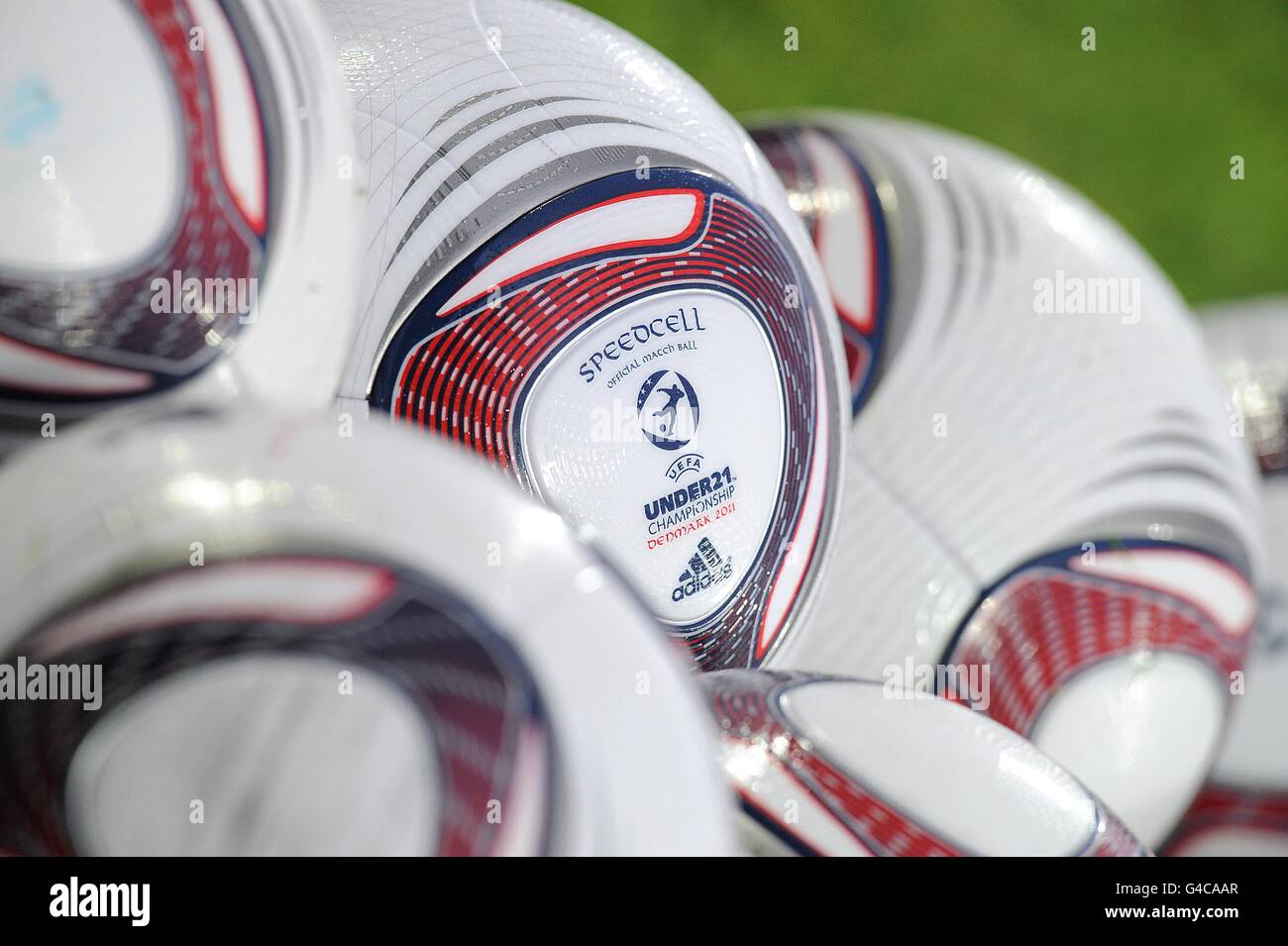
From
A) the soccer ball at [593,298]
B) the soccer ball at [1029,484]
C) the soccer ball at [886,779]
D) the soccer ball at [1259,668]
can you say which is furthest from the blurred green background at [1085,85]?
the soccer ball at [886,779]

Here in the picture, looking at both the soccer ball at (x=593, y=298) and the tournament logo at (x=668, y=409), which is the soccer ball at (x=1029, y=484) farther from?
the tournament logo at (x=668, y=409)

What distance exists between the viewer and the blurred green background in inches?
87.7

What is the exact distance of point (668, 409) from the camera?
91cm

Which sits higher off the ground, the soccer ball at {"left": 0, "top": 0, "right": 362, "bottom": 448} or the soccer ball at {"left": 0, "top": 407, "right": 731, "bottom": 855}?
the soccer ball at {"left": 0, "top": 0, "right": 362, "bottom": 448}

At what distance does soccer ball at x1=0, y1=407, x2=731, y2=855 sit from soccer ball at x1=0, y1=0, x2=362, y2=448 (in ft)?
0.28

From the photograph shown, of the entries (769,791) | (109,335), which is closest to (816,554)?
(769,791)

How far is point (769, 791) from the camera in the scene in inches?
→ 32.0

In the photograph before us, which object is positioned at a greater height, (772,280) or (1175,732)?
(772,280)

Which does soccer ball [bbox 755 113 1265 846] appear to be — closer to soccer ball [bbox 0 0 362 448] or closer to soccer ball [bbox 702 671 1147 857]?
soccer ball [bbox 702 671 1147 857]

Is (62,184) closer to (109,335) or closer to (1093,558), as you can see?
(109,335)

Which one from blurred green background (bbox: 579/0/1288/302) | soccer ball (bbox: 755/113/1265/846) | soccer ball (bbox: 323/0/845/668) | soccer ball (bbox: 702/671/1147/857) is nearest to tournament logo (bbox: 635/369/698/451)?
soccer ball (bbox: 323/0/845/668)

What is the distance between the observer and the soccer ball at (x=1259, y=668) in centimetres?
139

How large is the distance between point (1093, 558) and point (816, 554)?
309mm

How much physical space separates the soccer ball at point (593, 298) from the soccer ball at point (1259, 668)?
25.1 inches
